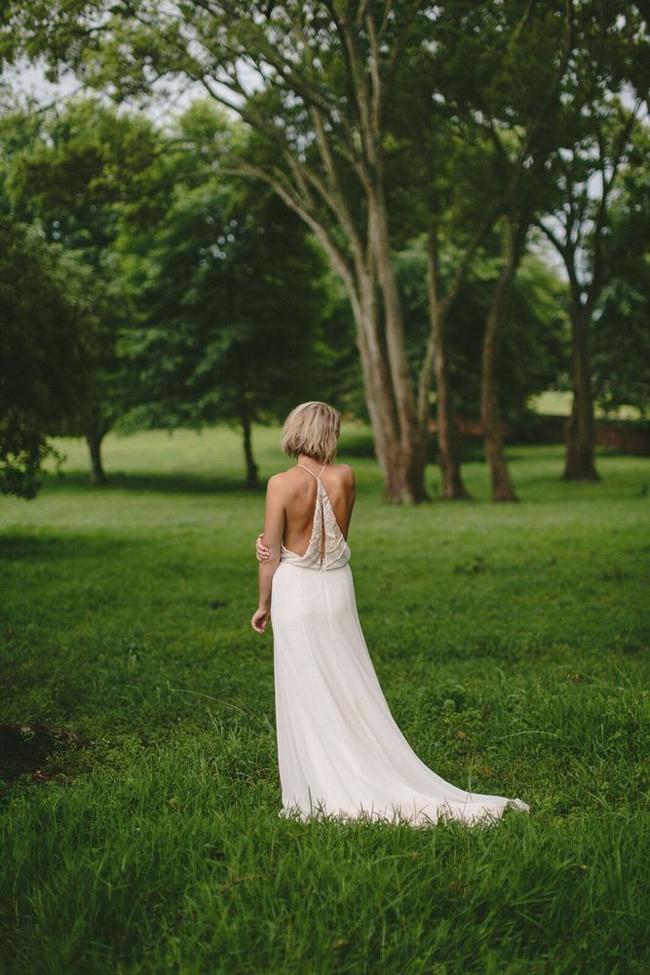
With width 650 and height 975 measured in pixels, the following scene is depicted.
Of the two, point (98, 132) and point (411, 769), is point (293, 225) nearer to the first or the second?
point (98, 132)

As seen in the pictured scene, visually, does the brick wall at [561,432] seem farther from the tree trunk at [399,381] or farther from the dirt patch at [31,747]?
the dirt patch at [31,747]

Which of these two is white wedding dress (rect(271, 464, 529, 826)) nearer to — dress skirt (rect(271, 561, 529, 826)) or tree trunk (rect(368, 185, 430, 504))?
dress skirt (rect(271, 561, 529, 826))

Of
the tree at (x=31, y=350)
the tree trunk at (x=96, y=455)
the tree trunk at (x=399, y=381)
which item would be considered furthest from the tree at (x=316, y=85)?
the tree trunk at (x=96, y=455)

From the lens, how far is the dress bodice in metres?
4.38

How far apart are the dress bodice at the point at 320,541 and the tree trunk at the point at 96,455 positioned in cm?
3031

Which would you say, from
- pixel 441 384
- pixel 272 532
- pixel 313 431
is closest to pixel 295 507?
pixel 272 532

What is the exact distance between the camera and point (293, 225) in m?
28.1

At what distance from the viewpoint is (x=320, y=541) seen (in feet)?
14.4

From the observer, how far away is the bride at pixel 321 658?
422 centimetres

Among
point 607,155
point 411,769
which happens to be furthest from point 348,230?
point 411,769

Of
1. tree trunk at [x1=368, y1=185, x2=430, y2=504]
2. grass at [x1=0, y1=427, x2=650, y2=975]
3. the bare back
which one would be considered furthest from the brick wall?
the bare back

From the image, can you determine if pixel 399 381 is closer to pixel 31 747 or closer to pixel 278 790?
pixel 31 747

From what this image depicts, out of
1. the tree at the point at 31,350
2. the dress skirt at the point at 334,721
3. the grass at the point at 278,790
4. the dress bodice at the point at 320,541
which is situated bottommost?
the grass at the point at 278,790

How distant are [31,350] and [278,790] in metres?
10.6
